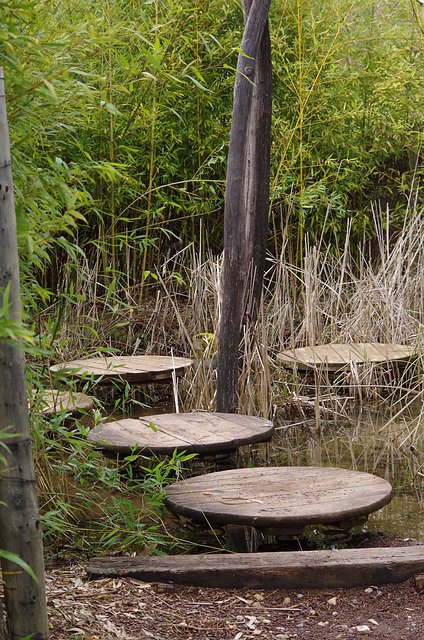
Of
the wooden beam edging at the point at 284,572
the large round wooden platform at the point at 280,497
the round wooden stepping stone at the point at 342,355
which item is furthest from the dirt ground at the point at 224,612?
the round wooden stepping stone at the point at 342,355

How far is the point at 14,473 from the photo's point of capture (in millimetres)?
1372

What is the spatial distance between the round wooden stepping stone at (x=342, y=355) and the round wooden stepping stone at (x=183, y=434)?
1046 mm

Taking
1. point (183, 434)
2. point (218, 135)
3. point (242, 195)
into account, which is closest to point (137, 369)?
point (242, 195)

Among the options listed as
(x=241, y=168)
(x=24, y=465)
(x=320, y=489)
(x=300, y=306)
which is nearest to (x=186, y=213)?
(x=300, y=306)

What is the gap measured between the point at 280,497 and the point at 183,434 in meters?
0.62

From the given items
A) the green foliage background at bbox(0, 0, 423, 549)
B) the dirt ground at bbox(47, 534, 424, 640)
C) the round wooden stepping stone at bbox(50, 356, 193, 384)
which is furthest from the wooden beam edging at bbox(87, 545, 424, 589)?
the green foliage background at bbox(0, 0, 423, 549)

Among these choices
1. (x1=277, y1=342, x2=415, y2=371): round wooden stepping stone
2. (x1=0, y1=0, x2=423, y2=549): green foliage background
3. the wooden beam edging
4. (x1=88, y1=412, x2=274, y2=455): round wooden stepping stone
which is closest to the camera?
the wooden beam edging

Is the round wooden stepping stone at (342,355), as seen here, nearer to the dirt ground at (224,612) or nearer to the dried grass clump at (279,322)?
the dried grass clump at (279,322)

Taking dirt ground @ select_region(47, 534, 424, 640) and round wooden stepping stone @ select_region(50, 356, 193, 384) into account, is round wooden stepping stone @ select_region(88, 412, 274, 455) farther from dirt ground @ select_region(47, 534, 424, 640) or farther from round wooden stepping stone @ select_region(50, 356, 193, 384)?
round wooden stepping stone @ select_region(50, 356, 193, 384)

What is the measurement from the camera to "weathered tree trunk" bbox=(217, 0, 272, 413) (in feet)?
11.2

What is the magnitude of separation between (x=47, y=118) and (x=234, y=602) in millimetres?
1293

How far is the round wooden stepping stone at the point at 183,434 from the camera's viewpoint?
2625mm

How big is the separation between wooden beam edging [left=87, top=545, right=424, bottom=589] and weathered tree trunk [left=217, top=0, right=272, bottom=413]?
1.48 m

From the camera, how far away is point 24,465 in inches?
54.1
